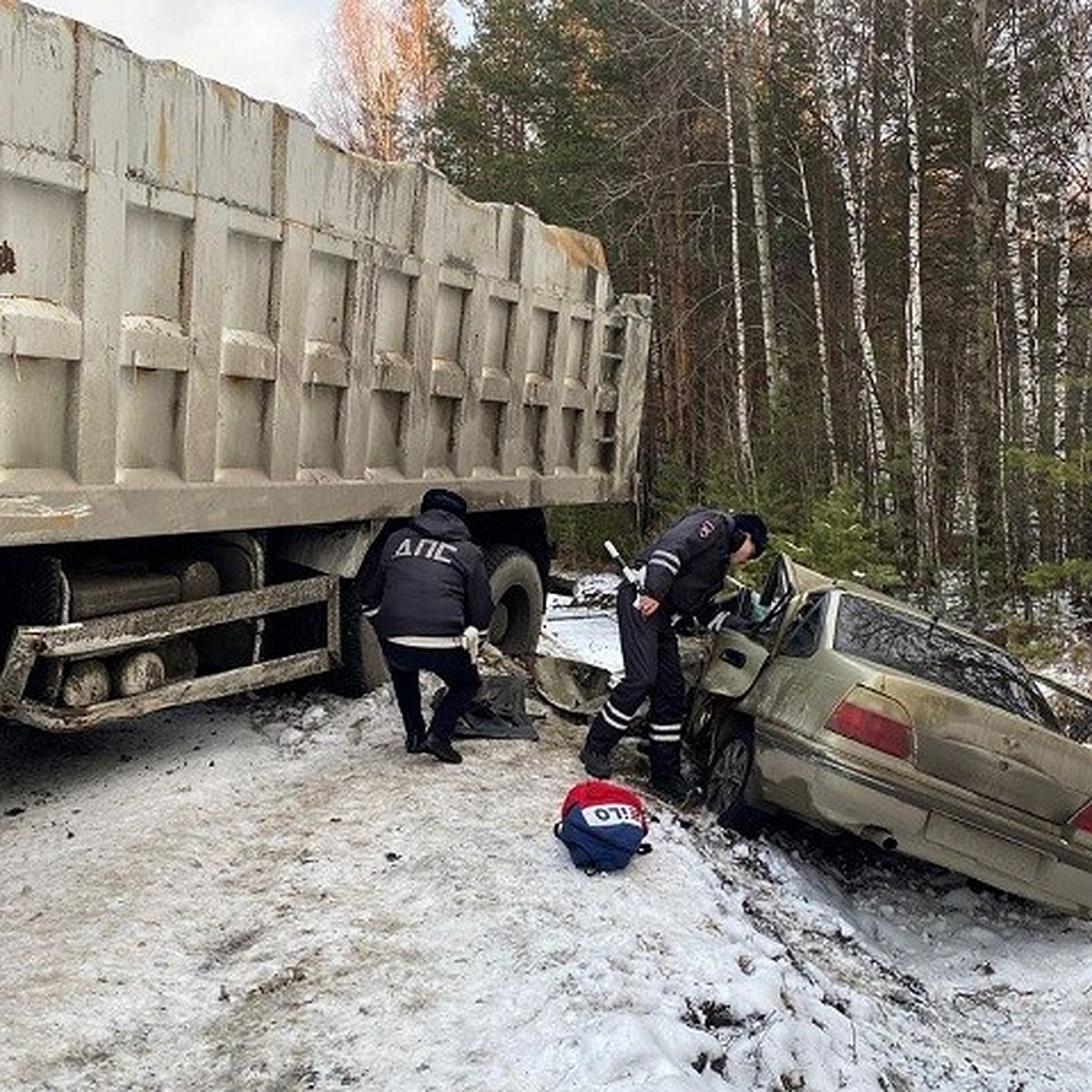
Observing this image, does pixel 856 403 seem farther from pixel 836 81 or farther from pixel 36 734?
pixel 36 734

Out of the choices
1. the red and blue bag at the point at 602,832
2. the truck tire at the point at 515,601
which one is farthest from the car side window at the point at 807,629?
the truck tire at the point at 515,601

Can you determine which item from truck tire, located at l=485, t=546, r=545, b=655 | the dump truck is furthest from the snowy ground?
truck tire, located at l=485, t=546, r=545, b=655

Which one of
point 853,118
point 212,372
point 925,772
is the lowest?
point 925,772

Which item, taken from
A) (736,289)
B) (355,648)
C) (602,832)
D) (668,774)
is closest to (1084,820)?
(668,774)

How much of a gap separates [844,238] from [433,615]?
14407mm

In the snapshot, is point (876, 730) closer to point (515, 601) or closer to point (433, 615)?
point (433, 615)

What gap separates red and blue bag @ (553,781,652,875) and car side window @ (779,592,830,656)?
1.37 meters

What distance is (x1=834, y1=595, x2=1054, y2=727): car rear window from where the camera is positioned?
16.7 ft

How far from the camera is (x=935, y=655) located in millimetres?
5293

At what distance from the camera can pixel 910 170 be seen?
1273 centimetres

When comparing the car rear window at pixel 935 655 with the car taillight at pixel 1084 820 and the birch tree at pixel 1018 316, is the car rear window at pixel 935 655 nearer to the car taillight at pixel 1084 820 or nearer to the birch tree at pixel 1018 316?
the car taillight at pixel 1084 820

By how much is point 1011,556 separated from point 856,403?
13.3ft

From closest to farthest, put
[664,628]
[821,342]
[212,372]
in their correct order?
[212,372] < [664,628] < [821,342]

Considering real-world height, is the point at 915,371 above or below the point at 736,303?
below
